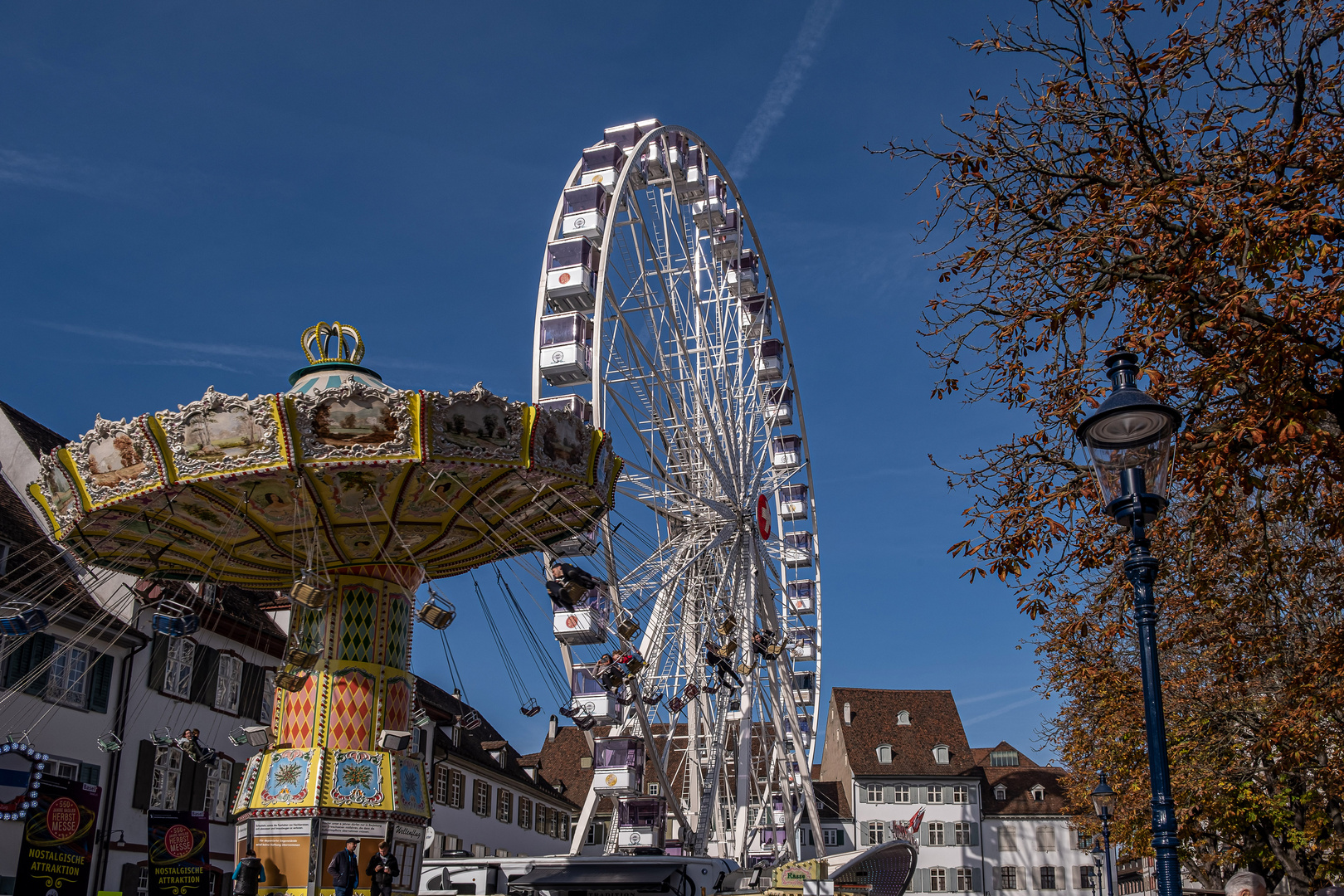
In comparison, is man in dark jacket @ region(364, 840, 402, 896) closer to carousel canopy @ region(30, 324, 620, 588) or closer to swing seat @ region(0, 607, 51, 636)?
carousel canopy @ region(30, 324, 620, 588)

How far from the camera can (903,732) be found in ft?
190

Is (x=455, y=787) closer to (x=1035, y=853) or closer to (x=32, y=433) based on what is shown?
(x=32, y=433)

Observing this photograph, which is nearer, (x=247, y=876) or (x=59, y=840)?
(x=247, y=876)

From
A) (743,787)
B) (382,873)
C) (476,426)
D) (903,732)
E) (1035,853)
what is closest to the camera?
(382,873)

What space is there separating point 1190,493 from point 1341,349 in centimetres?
170

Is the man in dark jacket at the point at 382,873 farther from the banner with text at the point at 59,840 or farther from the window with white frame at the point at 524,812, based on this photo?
the window with white frame at the point at 524,812

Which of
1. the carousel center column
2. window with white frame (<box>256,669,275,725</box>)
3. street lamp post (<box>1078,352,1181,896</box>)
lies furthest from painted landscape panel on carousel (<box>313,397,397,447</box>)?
window with white frame (<box>256,669,275,725</box>)

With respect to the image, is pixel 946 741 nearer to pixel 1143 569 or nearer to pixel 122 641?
pixel 122 641

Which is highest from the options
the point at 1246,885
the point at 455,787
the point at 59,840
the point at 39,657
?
the point at 39,657

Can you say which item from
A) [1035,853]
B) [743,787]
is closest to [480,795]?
[743,787]

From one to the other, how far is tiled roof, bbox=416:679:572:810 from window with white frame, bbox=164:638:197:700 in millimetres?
9393

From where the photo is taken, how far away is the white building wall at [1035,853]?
53812 mm

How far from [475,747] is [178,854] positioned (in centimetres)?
1661

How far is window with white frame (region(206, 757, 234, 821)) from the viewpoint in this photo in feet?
80.2
